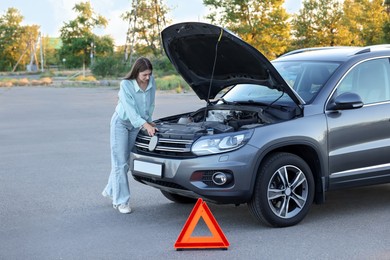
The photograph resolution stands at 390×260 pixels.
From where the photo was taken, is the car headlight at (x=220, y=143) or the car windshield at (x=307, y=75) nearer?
the car headlight at (x=220, y=143)

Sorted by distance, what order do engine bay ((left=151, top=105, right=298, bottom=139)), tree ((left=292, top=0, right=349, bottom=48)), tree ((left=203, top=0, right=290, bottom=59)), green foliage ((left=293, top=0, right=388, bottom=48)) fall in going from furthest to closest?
tree ((left=292, top=0, right=349, bottom=48))
green foliage ((left=293, top=0, right=388, bottom=48))
tree ((left=203, top=0, right=290, bottom=59))
engine bay ((left=151, top=105, right=298, bottom=139))

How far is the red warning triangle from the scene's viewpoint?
17.9ft

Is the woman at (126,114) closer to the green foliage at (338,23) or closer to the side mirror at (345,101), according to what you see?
the side mirror at (345,101)

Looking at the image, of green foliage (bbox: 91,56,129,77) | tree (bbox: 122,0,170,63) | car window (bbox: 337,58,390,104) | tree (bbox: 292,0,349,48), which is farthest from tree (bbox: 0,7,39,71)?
car window (bbox: 337,58,390,104)

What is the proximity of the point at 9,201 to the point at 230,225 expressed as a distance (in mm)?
2889

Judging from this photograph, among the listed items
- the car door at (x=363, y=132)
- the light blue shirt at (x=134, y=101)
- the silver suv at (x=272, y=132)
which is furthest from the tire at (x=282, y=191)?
the light blue shirt at (x=134, y=101)

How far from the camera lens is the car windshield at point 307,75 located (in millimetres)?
6543

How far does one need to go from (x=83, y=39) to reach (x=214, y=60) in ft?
232

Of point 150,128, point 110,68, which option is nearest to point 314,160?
point 150,128

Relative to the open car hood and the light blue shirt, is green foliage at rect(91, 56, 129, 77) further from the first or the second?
the light blue shirt

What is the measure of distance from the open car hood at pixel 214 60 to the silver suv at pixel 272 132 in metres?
0.01

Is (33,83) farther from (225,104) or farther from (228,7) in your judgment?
(225,104)

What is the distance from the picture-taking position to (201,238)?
5.55 meters

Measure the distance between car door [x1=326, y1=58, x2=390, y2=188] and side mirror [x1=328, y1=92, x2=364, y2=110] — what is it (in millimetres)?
73
